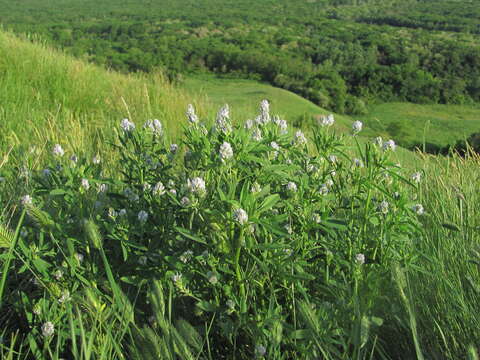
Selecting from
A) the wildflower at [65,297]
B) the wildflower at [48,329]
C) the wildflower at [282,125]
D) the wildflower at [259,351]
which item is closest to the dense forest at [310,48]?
the wildflower at [282,125]

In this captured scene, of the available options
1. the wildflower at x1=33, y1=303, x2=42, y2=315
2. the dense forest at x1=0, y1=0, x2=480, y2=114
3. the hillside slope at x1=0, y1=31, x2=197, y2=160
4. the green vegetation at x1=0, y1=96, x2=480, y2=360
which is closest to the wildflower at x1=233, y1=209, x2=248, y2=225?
the green vegetation at x1=0, y1=96, x2=480, y2=360

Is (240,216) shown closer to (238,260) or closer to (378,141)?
(238,260)

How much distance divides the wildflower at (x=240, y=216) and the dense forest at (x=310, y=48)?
26.7 m

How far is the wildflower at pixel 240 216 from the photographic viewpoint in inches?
55.1

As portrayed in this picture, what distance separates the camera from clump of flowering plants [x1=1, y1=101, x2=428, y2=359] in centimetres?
156

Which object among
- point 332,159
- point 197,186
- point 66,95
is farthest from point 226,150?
point 66,95

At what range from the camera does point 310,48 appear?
56812mm

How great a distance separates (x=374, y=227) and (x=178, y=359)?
99 centimetres

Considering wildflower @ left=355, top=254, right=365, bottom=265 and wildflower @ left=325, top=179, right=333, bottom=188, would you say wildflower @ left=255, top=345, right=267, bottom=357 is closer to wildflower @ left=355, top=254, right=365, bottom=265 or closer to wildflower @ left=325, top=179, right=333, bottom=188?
wildflower @ left=355, top=254, right=365, bottom=265

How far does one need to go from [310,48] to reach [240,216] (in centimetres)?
5879

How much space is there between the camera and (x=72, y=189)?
1849mm

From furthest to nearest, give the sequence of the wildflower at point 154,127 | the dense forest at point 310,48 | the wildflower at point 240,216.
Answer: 1. the dense forest at point 310,48
2. the wildflower at point 154,127
3. the wildflower at point 240,216

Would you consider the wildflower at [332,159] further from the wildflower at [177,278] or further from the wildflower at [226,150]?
the wildflower at [177,278]

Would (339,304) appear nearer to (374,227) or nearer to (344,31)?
(374,227)
